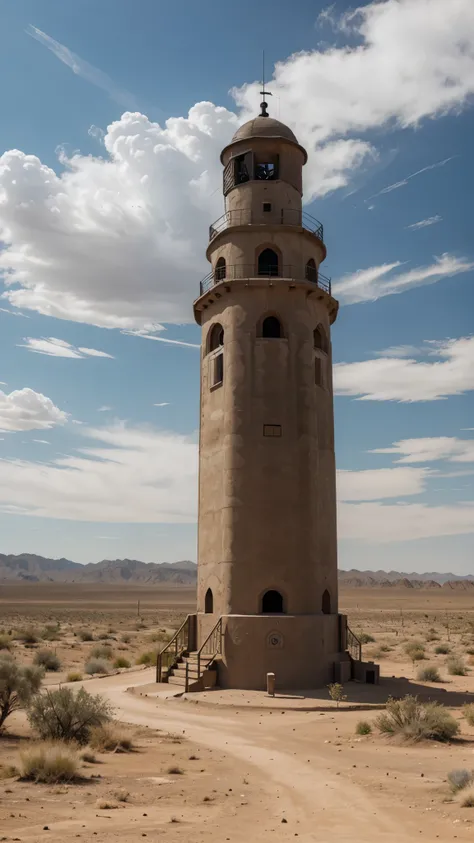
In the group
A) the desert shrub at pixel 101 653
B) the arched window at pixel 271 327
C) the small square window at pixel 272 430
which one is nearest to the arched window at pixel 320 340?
the arched window at pixel 271 327

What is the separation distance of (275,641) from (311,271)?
43.6ft

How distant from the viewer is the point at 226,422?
25172mm

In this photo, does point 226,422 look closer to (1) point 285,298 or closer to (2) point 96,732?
(1) point 285,298

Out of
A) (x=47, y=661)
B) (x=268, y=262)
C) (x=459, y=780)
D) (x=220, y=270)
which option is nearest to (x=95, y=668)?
(x=47, y=661)

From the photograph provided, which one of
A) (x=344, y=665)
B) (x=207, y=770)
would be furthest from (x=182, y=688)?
(x=207, y=770)

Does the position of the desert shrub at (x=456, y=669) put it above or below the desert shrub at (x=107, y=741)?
below

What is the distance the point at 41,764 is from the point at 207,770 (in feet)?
9.39

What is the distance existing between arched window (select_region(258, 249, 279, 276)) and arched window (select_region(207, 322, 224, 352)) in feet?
8.24

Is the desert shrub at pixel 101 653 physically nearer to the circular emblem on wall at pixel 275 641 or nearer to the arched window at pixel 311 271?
the circular emblem on wall at pixel 275 641

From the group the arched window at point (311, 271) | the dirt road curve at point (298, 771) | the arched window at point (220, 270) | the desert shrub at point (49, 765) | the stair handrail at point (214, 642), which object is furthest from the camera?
the arched window at point (220, 270)

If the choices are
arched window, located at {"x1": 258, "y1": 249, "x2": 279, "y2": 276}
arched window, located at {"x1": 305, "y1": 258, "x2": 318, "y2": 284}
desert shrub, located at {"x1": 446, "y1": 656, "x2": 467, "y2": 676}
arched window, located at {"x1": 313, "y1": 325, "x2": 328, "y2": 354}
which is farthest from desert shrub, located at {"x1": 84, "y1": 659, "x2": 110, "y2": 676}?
arched window, located at {"x1": 305, "y1": 258, "x2": 318, "y2": 284}

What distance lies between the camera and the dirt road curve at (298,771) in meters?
9.53

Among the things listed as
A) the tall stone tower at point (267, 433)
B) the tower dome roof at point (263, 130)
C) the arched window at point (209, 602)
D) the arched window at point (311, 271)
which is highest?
the tower dome roof at point (263, 130)

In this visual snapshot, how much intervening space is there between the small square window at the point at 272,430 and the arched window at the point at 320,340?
14.0 ft
